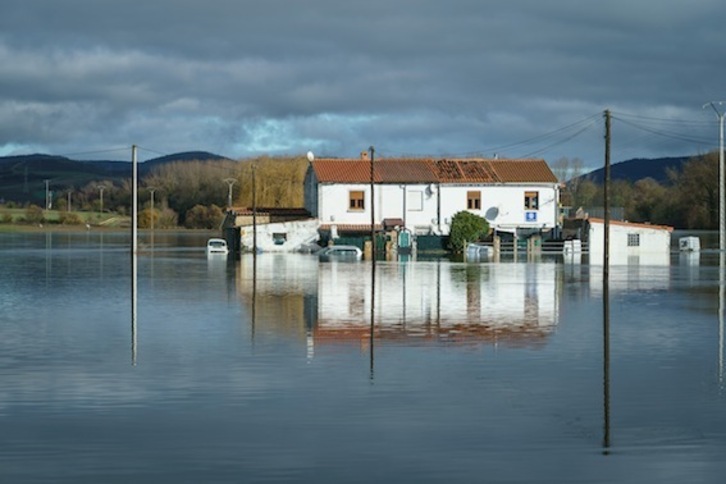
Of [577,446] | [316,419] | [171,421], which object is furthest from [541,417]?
[171,421]

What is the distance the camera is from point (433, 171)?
277 feet

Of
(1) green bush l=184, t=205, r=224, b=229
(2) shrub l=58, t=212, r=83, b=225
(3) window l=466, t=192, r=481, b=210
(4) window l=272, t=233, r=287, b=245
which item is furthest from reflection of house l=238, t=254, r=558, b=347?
(2) shrub l=58, t=212, r=83, b=225

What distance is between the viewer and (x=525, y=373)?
59.0ft

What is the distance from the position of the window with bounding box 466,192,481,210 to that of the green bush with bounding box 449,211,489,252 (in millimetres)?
3152

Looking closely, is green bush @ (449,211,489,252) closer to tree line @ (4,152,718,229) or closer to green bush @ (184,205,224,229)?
tree line @ (4,152,718,229)

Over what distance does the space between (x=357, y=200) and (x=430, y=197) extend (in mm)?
5595

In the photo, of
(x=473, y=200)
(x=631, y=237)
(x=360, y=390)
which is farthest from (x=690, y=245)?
(x=360, y=390)

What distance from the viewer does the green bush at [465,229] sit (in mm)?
78312

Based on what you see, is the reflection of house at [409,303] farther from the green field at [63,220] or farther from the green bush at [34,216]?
the green bush at [34,216]

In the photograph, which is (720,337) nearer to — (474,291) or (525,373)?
(525,373)

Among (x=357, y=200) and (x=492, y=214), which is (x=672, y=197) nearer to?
(x=492, y=214)

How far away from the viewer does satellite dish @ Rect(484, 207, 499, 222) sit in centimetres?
8269

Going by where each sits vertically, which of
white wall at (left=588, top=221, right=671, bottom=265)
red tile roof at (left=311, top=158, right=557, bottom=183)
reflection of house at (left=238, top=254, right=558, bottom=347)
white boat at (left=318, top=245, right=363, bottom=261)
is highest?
A: red tile roof at (left=311, top=158, right=557, bottom=183)

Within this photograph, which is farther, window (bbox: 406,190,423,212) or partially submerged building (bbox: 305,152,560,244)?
window (bbox: 406,190,423,212)
